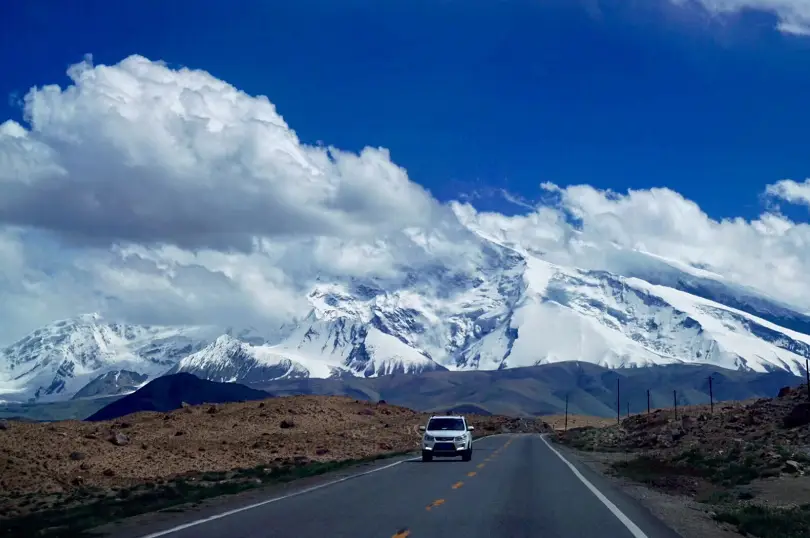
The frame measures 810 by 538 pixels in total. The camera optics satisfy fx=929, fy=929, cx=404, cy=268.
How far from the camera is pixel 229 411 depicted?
2854 inches

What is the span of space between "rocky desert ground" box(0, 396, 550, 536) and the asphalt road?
10.1 ft

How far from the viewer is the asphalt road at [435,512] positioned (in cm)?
1813

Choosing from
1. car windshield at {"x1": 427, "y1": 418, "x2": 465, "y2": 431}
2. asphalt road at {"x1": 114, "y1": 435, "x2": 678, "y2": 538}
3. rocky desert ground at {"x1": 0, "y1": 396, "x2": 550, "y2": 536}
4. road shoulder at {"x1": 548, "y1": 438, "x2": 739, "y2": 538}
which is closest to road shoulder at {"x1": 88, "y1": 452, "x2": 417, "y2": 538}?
asphalt road at {"x1": 114, "y1": 435, "x2": 678, "y2": 538}

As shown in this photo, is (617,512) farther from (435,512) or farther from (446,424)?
(446,424)

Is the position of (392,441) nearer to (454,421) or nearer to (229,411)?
(229,411)

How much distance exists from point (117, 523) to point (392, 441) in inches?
1965

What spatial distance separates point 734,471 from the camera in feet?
111

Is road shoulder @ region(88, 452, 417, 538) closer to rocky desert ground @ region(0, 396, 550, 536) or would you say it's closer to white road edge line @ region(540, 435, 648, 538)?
rocky desert ground @ region(0, 396, 550, 536)

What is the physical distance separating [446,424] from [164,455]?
13520 millimetres

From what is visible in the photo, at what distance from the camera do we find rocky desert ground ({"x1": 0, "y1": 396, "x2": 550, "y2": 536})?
26.4 m

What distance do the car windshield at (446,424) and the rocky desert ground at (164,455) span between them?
4563 mm

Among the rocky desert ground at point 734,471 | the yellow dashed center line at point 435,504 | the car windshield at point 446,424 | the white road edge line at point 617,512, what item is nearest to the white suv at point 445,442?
the car windshield at point 446,424

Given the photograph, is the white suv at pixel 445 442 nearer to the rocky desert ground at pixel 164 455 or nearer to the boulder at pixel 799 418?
the rocky desert ground at pixel 164 455

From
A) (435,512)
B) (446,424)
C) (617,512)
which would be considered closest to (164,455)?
(446,424)
